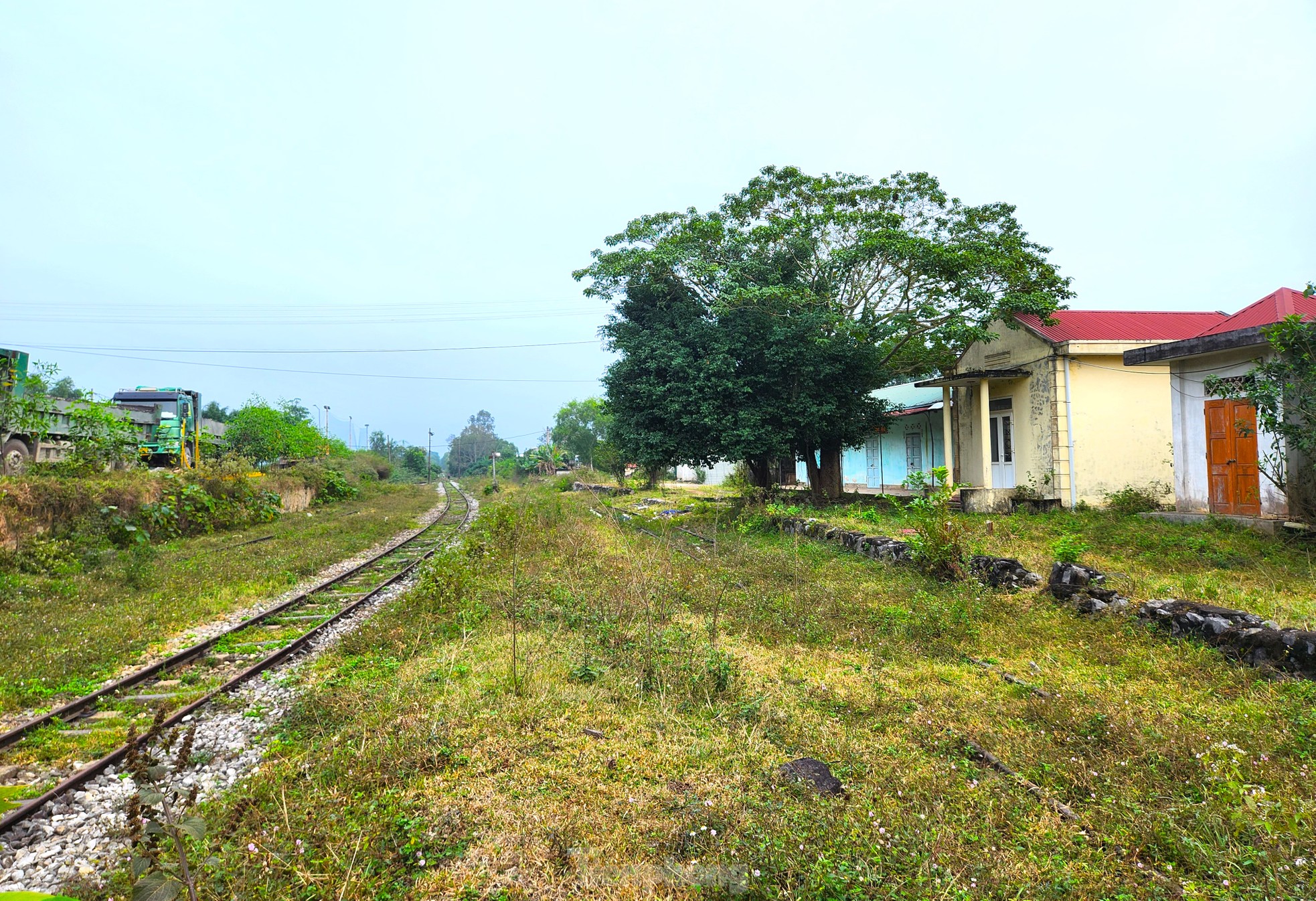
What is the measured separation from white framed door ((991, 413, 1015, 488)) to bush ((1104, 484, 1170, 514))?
2.46m

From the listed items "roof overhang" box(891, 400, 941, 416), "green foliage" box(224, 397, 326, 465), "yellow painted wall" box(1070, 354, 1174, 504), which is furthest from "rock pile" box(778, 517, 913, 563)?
"green foliage" box(224, 397, 326, 465)

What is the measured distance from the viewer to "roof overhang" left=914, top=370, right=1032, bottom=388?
16656 millimetres

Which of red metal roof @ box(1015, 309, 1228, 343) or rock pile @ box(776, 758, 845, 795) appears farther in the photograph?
red metal roof @ box(1015, 309, 1228, 343)

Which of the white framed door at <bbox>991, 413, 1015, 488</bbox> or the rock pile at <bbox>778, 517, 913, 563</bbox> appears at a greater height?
the white framed door at <bbox>991, 413, 1015, 488</bbox>

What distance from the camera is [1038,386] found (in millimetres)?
16328

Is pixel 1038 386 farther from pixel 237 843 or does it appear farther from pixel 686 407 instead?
pixel 237 843

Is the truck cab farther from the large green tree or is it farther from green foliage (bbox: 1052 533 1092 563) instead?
green foliage (bbox: 1052 533 1092 563)

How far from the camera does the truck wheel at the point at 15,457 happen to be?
13.1 metres

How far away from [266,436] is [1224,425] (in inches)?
1311

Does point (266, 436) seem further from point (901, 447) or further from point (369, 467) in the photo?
point (901, 447)

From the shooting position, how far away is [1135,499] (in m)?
14.1

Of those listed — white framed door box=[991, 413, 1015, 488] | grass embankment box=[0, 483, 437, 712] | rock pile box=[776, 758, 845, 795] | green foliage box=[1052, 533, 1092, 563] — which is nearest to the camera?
rock pile box=[776, 758, 845, 795]

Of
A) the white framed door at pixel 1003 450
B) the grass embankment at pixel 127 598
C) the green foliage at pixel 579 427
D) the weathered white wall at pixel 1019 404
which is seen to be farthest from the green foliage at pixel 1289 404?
the green foliage at pixel 579 427

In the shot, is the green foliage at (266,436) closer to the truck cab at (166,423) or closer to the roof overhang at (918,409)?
the truck cab at (166,423)
